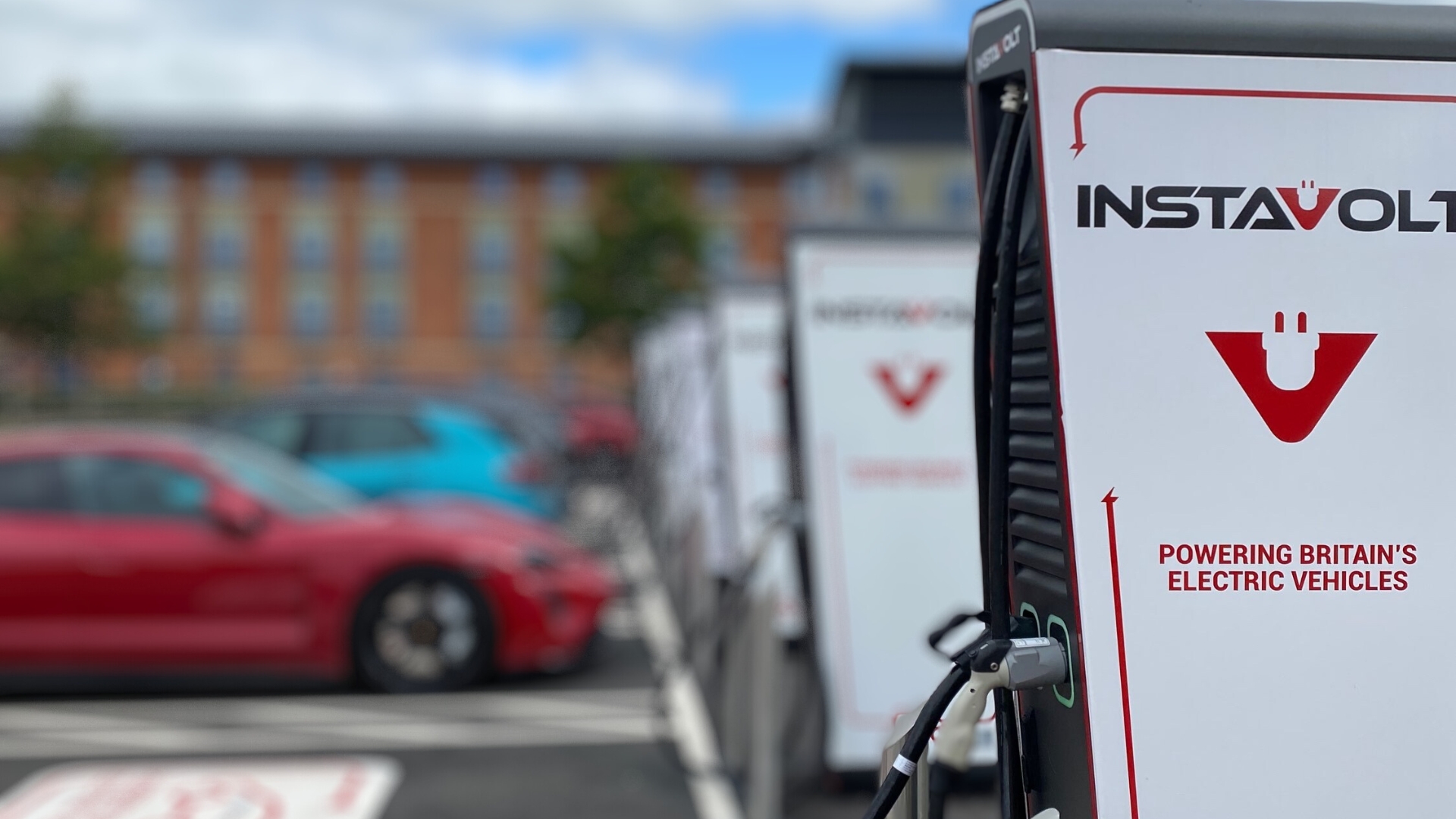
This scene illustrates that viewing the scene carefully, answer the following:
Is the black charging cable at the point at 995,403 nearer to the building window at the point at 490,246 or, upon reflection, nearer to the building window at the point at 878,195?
the building window at the point at 878,195

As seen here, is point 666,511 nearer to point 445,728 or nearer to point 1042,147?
point 445,728

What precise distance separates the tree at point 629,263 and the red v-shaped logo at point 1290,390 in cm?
5095

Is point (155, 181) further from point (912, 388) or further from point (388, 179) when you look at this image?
point (912, 388)

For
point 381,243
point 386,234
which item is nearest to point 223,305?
point 381,243

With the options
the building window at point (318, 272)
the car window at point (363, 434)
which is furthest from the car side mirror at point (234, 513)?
the building window at point (318, 272)

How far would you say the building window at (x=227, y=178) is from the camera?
6562cm

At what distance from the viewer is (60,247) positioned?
4075 cm

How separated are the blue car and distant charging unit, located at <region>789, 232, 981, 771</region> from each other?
20.1 feet

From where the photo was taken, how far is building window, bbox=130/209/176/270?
65.4 m

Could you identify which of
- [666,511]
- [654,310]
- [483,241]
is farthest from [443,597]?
[483,241]

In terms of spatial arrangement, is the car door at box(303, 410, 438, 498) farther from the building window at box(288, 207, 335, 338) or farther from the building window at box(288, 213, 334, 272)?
the building window at box(288, 213, 334, 272)

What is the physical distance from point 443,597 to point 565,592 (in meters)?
0.68

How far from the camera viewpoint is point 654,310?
53.0 meters

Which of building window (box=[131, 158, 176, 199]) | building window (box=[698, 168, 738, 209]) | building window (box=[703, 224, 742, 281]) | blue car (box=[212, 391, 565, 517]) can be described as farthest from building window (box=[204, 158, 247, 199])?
blue car (box=[212, 391, 565, 517])
